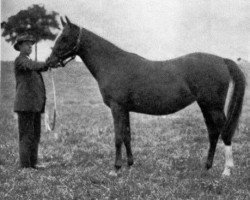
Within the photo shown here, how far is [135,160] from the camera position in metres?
8.12

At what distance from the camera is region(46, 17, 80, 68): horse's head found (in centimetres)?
722

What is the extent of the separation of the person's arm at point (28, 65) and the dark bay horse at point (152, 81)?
0.51 ft

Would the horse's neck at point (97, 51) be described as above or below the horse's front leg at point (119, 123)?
above

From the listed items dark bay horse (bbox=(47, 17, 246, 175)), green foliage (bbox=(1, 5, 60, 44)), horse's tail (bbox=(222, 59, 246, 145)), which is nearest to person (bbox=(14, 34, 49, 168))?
dark bay horse (bbox=(47, 17, 246, 175))

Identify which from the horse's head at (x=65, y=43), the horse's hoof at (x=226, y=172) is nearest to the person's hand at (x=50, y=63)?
the horse's head at (x=65, y=43)

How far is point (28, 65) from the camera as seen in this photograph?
733 cm

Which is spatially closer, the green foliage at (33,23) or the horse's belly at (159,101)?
the horse's belly at (159,101)

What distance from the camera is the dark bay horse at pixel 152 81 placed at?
7133 millimetres

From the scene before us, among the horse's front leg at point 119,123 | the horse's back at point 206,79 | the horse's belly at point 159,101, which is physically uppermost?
the horse's back at point 206,79

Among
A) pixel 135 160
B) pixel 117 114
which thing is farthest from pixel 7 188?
pixel 135 160

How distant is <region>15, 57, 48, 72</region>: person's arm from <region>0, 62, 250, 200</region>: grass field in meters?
1.88

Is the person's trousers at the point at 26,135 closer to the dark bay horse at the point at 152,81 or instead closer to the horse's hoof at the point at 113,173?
the dark bay horse at the point at 152,81

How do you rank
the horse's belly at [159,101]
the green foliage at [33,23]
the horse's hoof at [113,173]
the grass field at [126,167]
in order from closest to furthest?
the grass field at [126,167] → the horse's hoof at [113,173] → the horse's belly at [159,101] → the green foliage at [33,23]

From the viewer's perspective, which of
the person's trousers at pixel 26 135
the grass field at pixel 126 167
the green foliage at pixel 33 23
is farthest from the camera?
the green foliage at pixel 33 23
